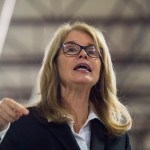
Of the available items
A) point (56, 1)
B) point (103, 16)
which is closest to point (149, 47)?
point (103, 16)

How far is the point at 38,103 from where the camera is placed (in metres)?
1.33

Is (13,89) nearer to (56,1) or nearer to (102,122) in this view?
(56,1)

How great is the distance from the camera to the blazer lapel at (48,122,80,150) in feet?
3.95

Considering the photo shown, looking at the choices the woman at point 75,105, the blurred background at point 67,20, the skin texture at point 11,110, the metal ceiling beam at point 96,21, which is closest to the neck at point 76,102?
the woman at point 75,105

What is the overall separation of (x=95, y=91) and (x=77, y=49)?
8.2 inches

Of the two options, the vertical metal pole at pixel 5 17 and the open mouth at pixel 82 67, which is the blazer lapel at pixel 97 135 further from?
the vertical metal pole at pixel 5 17

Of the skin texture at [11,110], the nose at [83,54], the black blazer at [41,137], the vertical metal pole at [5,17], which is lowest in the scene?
the black blazer at [41,137]

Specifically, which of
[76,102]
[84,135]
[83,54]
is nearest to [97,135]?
[84,135]

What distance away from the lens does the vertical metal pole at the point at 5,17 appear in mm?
3182

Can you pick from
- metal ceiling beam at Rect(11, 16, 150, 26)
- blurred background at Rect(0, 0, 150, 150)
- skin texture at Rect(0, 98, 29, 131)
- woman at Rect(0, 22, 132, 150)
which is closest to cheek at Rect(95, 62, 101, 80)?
woman at Rect(0, 22, 132, 150)

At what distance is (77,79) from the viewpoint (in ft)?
4.38

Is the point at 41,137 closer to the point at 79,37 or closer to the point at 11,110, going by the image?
the point at 11,110

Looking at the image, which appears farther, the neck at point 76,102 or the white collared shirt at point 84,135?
the neck at point 76,102

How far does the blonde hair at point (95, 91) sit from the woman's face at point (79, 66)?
23 millimetres
